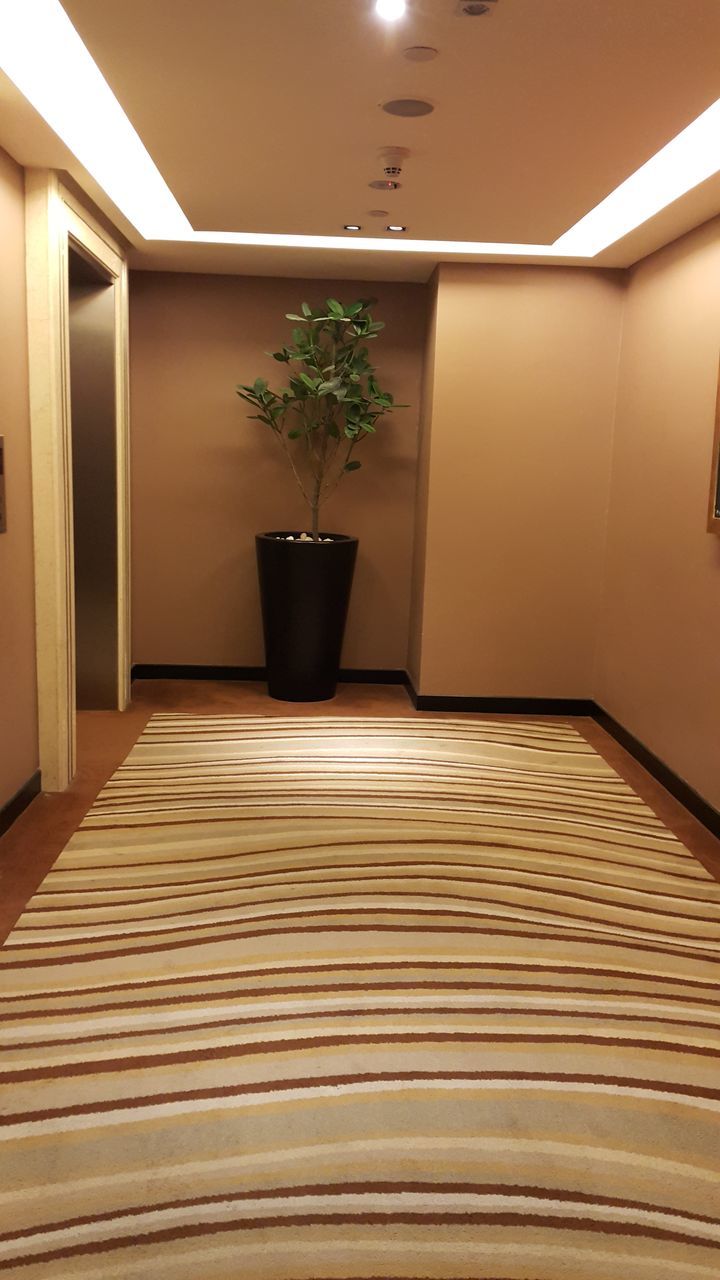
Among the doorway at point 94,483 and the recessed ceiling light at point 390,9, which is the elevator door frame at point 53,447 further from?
the recessed ceiling light at point 390,9

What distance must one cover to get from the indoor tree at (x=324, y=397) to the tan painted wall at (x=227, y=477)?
0.38ft

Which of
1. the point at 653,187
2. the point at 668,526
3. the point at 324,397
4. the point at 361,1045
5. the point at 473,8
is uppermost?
the point at 653,187

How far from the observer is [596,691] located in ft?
19.5

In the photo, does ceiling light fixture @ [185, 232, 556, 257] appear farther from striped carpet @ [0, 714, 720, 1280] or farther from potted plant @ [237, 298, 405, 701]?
striped carpet @ [0, 714, 720, 1280]

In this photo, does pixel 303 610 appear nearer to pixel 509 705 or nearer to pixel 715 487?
pixel 509 705

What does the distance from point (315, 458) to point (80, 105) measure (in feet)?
9.42

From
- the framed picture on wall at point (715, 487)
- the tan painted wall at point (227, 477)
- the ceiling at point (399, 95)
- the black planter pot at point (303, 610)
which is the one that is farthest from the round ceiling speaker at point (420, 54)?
the tan painted wall at point (227, 477)

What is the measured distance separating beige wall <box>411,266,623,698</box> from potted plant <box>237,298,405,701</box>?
48cm

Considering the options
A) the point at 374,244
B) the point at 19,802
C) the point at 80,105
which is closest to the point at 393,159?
the point at 80,105

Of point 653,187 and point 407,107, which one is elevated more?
point 653,187

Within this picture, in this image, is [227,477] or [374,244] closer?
[374,244]

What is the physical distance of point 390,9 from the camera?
2506 millimetres

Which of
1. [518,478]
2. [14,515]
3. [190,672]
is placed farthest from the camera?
[190,672]

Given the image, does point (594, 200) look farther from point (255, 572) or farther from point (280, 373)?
point (255, 572)
